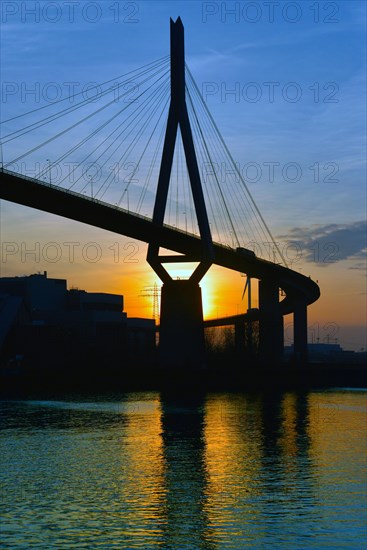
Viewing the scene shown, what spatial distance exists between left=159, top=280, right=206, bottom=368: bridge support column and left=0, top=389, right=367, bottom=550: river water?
43.0 ft

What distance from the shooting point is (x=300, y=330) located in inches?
3740

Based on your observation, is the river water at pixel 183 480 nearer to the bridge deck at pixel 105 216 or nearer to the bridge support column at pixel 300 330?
the bridge deck at pixel 105 216

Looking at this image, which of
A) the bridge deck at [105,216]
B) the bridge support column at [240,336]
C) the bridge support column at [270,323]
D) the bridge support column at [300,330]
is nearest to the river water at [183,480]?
the bridge deck at [105,216]

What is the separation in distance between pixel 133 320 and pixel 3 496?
121872 mm

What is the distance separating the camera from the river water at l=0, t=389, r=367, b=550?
19.0 m

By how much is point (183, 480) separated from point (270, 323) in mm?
59730

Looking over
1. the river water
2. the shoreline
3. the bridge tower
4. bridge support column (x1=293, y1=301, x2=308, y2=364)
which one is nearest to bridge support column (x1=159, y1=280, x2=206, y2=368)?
the bridge tower

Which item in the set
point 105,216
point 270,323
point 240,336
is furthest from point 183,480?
point 240,336

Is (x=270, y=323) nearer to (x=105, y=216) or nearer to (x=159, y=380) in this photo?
(x=159, y=380)

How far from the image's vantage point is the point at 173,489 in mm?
23750

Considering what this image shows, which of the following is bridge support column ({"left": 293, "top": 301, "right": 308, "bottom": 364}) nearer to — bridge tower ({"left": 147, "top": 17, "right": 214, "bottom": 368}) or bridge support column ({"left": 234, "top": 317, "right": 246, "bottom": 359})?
bridge support column ({"left": 234, "top": 317, "right": 246, "bottom": 359})

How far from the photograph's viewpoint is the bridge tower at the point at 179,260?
178 ft

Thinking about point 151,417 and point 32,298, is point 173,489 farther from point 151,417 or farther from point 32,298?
point 32,298

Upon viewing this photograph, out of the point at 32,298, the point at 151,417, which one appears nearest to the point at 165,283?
the point at 151,417
